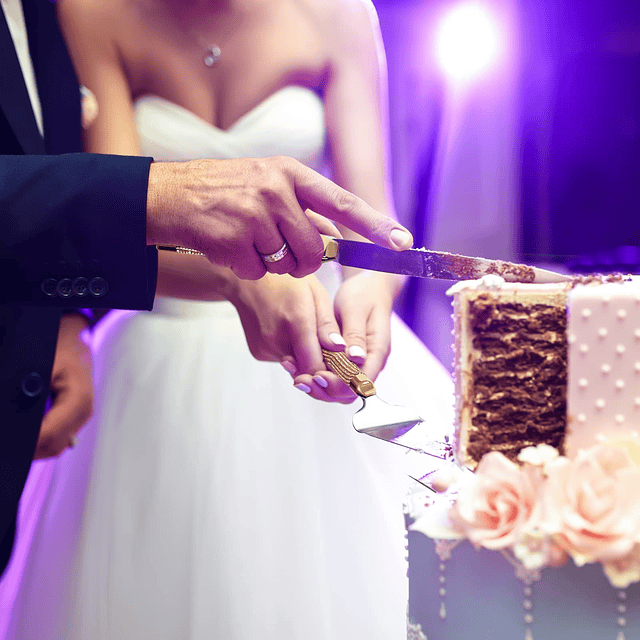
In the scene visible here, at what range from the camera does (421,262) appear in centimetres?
96

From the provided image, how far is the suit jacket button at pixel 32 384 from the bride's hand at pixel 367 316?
0.61 metres

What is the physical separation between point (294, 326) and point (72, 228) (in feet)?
1.73

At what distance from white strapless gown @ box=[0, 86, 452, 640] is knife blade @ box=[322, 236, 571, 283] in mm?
443

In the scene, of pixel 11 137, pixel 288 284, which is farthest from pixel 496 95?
pixel 11 137

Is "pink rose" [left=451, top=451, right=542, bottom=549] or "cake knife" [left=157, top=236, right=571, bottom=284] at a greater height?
"cake knife" [left=157, top=236, right=571, bottom=284]

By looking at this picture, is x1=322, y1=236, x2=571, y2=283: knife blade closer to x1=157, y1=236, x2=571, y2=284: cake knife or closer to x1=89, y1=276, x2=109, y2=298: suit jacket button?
x1=157, y1=236, x2=571, y2=284: cake knife

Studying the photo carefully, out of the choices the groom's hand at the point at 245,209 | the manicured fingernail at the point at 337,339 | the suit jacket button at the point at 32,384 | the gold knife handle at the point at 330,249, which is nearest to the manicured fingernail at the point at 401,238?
the groom's hand at the point at 245,209

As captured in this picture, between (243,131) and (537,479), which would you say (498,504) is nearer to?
(537,479)

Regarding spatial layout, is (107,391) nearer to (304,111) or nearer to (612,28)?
(304,111)

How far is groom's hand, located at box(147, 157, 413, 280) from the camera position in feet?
2.88

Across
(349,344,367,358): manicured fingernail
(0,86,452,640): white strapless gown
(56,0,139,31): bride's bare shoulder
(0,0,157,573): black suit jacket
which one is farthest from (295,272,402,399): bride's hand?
(56,0,139,31): bride's bare shoulder

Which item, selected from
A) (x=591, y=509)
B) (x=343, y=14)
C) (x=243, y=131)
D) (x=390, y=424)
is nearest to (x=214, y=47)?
(x=243, y=131)

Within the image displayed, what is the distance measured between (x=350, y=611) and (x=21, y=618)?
0.71 m

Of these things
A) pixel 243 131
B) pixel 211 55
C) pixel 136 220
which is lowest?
pixel 136 220
